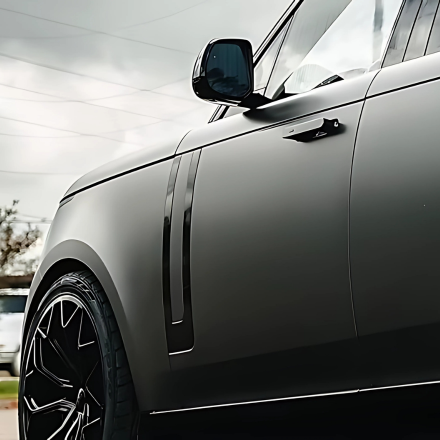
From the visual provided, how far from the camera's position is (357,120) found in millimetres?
1711

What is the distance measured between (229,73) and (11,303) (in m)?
15.8

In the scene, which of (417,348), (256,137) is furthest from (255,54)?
(417,348)

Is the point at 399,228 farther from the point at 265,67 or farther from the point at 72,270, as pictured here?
the point at 72,270

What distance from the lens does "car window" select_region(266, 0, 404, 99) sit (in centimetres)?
193

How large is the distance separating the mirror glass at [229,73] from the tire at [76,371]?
80 centimetres

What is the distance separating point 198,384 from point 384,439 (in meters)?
0.61

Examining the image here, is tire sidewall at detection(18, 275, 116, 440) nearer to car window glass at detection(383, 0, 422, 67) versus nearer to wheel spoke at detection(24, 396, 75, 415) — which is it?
wheel spoke at detection(24, 396, 75, 415)

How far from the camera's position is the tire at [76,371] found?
90.9 inches

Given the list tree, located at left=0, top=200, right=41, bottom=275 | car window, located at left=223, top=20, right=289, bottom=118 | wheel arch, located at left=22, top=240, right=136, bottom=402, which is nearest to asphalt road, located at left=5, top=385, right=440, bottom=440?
wheel arch, located at left=22, top=240, right=136, bottom=402

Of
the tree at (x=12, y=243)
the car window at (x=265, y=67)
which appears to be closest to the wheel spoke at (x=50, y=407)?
the car window at (x=265, y=67)

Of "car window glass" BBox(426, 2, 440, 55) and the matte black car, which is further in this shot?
"car window glass" BBox(426, 2, 440, 55)

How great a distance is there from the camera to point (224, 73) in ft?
6.73

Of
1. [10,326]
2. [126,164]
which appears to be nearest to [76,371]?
[126,164]

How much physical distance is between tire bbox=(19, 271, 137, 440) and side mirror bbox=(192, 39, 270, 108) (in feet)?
2.55
